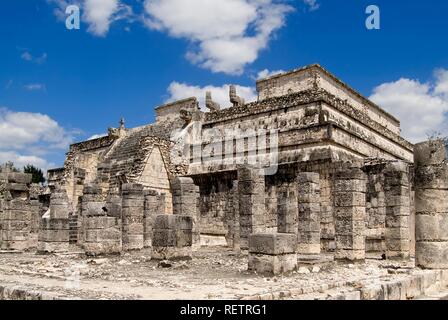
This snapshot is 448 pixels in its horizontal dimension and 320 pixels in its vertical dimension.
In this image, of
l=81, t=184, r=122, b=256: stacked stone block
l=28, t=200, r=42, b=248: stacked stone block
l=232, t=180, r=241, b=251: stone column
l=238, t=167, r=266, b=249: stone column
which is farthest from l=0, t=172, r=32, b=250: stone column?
l=238, t=167, r=266, b=249: stone column

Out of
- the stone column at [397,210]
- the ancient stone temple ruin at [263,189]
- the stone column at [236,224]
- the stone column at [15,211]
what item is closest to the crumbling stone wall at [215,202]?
the ancient stone temple ruin at [263,189]

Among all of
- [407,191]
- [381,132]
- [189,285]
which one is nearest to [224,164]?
[381,132]

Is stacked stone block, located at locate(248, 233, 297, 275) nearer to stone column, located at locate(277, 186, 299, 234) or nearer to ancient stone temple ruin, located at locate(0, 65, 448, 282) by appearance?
ancient stone temple ruin, located at locate(0, 65, 448, 282)

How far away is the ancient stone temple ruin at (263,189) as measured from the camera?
36.7 ft

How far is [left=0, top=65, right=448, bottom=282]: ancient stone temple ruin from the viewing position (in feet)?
36.7

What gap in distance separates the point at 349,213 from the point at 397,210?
201 cm

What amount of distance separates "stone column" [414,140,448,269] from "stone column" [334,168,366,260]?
6.57ft

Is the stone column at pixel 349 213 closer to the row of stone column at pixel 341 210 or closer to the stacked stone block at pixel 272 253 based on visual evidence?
the row of stone column at pixel 341 210

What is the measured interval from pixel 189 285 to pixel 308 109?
12.9 meters

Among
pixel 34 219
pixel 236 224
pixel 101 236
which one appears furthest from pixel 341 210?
pixel 34 219

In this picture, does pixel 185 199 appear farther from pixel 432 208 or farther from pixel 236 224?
pixel 432 208

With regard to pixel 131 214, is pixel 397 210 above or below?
above

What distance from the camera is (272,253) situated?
9.02 metres
